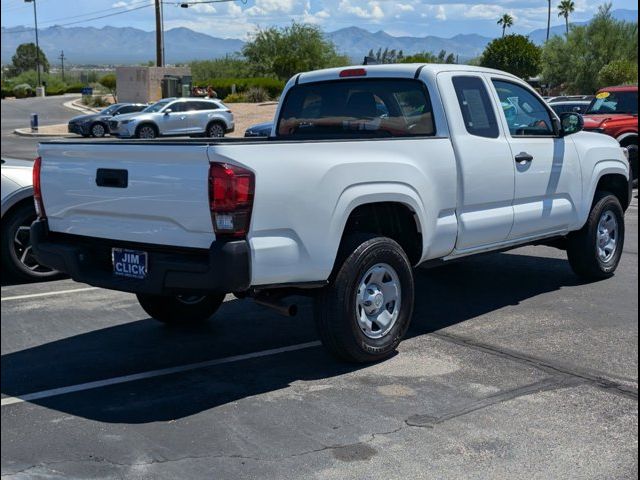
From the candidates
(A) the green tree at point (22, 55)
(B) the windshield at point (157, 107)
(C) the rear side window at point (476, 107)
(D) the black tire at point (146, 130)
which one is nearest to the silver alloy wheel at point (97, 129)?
(B) the windshield at point (157, 107)

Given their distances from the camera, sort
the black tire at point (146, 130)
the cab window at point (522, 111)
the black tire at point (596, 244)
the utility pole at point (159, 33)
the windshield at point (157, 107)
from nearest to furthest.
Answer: the cab window at point (522, 111), the black tire at point (596, 244), the black tire at point (146, 130), the windshield at point (157, 107), the utility pole at point (159, 33)

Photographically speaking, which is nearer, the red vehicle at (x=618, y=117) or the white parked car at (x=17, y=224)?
the white parked car at (x=17, y=224)

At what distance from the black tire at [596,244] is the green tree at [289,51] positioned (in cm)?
5355

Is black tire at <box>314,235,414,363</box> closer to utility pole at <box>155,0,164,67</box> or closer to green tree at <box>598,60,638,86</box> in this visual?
utility pole at <box>155,0,164,67</box>

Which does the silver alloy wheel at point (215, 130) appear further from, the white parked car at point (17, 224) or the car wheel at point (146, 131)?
the white parked car at point (17, 224)

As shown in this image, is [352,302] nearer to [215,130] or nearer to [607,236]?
[607,236]

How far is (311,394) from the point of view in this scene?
5410 mm

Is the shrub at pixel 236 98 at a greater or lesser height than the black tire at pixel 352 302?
greater

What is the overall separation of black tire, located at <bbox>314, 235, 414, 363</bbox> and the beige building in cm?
5368

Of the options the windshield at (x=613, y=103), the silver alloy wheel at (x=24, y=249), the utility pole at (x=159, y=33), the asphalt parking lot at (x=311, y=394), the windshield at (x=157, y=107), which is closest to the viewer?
the asphalt parking lot at (x=311, y=394)

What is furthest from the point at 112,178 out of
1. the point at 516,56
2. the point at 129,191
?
the point at 516,56

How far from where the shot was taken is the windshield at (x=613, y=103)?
57.4 ft

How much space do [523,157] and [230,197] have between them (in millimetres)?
3180

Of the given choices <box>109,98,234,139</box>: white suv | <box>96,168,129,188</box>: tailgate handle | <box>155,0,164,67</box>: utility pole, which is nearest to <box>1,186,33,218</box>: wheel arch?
<box>96,168,129,188</box>: tailgate handle
